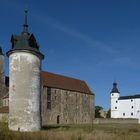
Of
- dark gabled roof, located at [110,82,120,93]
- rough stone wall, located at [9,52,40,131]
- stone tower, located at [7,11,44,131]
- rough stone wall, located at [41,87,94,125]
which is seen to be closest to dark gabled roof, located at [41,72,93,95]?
rough stone wall, located at [41,87,94,125]

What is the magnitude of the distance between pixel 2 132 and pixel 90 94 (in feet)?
179

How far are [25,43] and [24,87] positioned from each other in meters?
3.72

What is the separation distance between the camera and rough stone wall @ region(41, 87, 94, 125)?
55719 millimetres

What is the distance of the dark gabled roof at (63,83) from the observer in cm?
5773

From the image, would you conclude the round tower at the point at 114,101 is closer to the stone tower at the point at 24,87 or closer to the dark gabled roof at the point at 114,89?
the dark gabled roof at the point at 114,89

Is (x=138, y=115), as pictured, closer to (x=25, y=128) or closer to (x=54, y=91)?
(x=54, y=91)

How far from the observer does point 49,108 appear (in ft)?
187

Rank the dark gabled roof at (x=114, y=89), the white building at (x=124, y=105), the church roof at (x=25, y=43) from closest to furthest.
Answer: the church roof at (x=25, y=43) → the white building at (x=124, y=105) → the dark gabled roof at (x=114, y=89)

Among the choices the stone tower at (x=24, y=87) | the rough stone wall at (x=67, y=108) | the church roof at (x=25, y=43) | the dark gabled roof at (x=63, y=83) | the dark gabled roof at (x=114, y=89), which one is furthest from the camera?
the dark gabled roof at (x=114, y=89)

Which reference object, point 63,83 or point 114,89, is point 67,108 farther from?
point 114,89

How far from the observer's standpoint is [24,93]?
23.7 m

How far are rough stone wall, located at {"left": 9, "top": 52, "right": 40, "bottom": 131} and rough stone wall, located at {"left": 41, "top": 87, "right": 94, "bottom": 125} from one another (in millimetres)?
29627

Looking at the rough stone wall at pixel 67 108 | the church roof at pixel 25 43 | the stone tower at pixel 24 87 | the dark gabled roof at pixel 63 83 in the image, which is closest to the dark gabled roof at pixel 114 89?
the dark gabled roof at pixel 63 83

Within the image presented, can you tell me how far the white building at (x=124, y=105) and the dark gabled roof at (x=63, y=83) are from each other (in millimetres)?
25680
